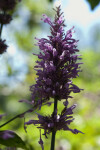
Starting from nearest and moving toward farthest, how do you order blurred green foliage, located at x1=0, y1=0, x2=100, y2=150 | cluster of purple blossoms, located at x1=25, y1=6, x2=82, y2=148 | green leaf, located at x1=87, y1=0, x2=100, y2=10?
cluster of purple blossoms, located at x1=25, y1=6, x2=82, y2=148 < green leaf, located at x1=87, y1=0, x2=100, y2=10 < blurred green foliage, located at x1=0, y1=0, x2=100, y2=150

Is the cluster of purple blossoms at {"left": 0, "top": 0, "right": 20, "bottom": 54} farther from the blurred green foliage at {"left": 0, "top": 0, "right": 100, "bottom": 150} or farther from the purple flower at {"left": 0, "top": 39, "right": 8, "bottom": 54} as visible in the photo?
the blurred green foliage at {"left": 0, "top": 0, "right": 100, "bottom": 150}

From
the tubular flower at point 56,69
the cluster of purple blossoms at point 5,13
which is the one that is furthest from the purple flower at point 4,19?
the tubular flower at point 56,69

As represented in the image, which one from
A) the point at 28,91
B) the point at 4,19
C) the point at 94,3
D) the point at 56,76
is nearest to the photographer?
the point at 56,76

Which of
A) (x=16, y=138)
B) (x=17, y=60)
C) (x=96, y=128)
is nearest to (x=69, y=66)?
(x=16, y=138)

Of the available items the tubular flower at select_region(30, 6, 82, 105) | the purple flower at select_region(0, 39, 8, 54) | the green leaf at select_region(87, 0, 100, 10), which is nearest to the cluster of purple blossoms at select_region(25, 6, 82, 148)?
the tubular flower at select_region(30, 6, 82, 105)

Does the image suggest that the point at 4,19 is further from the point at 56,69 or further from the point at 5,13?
the point at 56,69

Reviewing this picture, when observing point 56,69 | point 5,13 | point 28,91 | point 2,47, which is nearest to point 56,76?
point 56,69

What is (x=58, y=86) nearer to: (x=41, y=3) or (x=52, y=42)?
(x=52, y=42)
